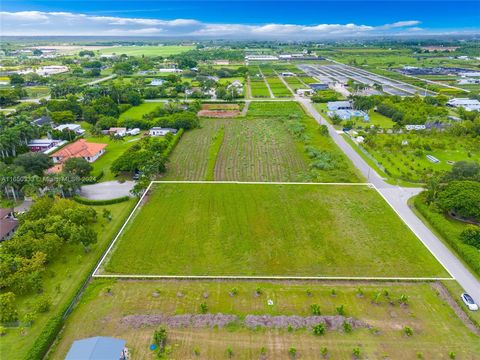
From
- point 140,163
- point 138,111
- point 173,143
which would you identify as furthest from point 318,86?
point 140,163

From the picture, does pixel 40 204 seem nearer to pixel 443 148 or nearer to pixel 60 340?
pixel 60 340

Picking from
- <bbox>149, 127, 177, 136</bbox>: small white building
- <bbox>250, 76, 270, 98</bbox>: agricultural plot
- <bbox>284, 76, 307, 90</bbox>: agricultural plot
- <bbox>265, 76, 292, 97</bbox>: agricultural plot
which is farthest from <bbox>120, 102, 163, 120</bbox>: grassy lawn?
<bbox>284, 76, 307, 90</bbox>: agricultural plot

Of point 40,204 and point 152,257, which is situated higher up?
point 40,204

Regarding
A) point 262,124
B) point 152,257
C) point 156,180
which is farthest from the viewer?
point 262,124

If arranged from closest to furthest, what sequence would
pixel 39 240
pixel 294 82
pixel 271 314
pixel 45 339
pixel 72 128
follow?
pixel 45 339, pixel 271 314, pixel 39 240, pixel 72 128, pixel 294 82

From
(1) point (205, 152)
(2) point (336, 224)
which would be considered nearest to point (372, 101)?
(1) point (205, 152)

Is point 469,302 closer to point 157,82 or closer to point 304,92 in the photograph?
point 304,92
